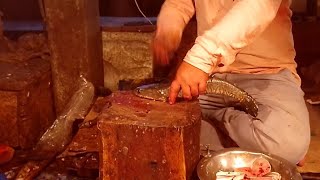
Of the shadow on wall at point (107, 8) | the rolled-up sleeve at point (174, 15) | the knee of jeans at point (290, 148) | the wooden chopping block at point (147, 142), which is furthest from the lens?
the shadow on wall at point (107, 8)

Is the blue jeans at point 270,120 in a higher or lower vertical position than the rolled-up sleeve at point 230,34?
lower

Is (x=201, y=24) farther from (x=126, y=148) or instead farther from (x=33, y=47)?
(x=33, y=47)

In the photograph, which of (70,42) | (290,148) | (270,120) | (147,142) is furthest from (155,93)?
(70,42)

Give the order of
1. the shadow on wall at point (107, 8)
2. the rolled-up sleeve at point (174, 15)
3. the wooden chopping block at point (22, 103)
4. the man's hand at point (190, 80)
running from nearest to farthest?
the man's hand at point (190, 80)
the rolled-up sleeve at point (174, 15)
the wooden chopping block at point (22, 103)
the shadow on wall at point (107, 8)

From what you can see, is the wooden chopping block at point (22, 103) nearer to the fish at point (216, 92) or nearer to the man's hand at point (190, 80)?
the fish at point (216, 92)

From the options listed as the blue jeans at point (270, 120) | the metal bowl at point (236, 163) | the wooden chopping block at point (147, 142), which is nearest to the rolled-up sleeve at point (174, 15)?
the blue jeans at point (270, 120)

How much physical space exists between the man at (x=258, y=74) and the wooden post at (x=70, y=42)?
3.91 feet

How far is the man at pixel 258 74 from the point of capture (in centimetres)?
343

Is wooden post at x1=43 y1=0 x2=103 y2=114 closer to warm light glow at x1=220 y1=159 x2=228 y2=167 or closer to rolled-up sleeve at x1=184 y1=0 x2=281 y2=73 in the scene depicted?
rolled-up sleeve at x1=184 y1=0 x2=281 y2=73

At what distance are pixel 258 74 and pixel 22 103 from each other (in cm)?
216

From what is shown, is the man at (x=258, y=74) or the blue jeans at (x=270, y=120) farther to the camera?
the blue jeans at (x=270, y=120)

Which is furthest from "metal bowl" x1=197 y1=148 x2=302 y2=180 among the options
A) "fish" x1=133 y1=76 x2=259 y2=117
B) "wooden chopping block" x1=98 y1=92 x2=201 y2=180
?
"fish" x1=133 y1=76 x2=259 y2=117

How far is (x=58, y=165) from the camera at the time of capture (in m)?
4.38

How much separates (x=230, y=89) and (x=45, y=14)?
7.74ft
